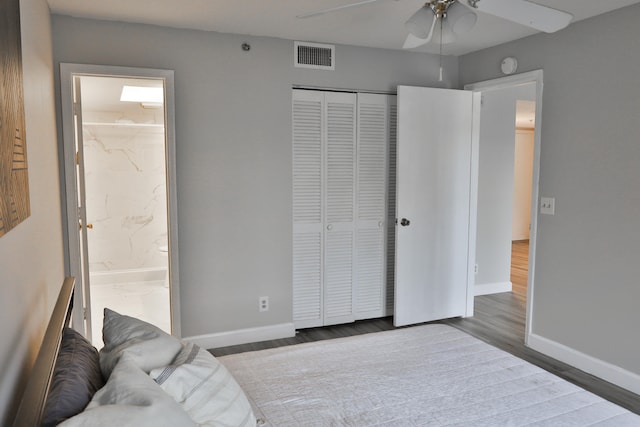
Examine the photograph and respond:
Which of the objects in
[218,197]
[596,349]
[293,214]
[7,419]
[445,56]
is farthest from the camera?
[445,56]

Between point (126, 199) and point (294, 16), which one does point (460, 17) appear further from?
point (126, 199)

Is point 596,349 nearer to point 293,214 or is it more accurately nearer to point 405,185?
point 405,185

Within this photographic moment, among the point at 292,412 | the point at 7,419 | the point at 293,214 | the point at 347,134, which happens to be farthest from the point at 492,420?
the point at 347,134

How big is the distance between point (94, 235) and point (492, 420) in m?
4.99

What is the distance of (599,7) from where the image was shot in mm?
2934

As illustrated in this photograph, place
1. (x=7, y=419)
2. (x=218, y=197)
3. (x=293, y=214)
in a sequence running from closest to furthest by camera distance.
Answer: (x=7, y=419) → (x=218, y=197) → (x=293, y=214)

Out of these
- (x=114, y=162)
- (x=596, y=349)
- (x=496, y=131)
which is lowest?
(x=596, y=349)

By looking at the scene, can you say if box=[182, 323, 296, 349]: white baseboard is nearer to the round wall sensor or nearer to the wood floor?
the wood floor

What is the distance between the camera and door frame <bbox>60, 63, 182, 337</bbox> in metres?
3.12

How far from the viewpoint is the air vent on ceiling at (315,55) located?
3774 millimetres

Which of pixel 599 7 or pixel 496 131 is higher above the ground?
pixel 599 7

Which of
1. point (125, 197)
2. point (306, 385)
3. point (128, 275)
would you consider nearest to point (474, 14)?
point (306, 385)

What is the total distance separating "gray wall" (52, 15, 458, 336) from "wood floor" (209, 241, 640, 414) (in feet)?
0.86

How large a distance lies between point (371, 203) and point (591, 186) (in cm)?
171
